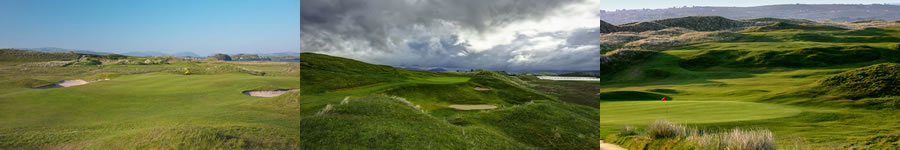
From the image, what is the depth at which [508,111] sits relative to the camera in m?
4.75

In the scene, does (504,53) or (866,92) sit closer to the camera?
(504,53)

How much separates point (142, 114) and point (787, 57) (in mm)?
56752

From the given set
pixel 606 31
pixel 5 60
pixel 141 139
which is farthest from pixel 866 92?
pixel 606 31

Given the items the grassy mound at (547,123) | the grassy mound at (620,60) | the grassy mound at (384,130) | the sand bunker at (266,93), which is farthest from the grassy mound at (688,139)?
the grassy mound at (620,60)

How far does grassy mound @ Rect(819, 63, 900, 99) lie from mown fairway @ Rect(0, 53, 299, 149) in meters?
23.1

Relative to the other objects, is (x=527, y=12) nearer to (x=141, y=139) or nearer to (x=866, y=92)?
(x=141, y=139)

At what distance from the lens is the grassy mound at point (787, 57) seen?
4156 cm

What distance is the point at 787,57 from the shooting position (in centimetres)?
4425

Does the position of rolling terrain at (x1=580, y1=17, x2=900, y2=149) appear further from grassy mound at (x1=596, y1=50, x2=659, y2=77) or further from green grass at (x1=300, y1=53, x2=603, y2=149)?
green grass at (x1=300, y1=53, x2=603, y2=149)

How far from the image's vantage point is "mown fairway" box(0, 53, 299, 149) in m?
A: 7.67

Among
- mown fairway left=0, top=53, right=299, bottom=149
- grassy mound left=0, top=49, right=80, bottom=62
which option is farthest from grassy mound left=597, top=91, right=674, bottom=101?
grassy mound left=0, top=49, right=80, bottom=62

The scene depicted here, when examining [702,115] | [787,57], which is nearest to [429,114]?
[702,115]

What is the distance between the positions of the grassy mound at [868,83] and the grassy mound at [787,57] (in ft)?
83.6

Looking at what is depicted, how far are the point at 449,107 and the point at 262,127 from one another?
6.35 m
